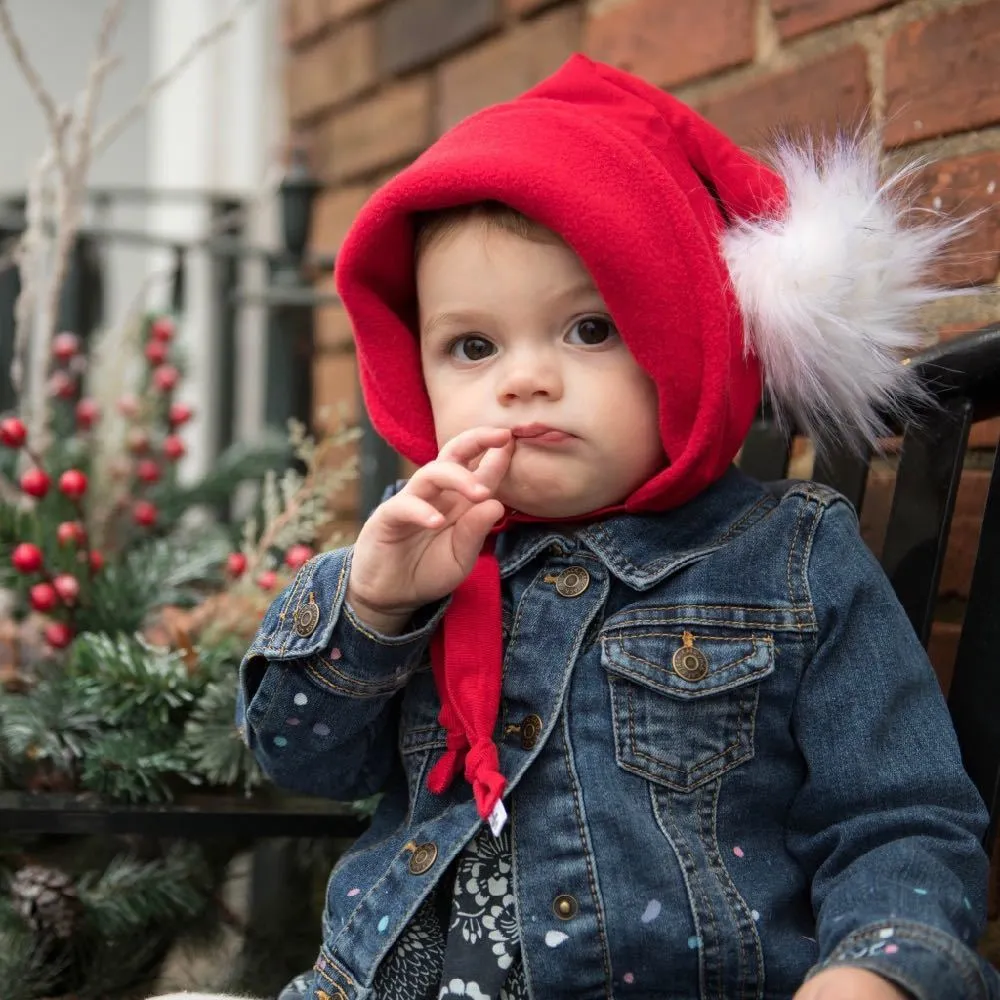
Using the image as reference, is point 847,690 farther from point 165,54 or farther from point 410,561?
point 165,54

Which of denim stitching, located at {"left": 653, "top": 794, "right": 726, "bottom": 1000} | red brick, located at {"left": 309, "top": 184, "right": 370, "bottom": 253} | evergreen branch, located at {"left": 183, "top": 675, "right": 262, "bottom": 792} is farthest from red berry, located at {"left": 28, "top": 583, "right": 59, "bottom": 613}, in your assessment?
red brick, located at {"left": 309, "top": 184, "right": 370, "bottom": 253}

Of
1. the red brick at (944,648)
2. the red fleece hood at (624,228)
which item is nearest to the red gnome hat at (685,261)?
the red fleece hood at (624,228)

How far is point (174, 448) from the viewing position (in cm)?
159

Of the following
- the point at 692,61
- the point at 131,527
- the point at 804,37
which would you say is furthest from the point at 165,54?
the point at 804,37

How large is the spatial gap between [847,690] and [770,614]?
0.24 ft

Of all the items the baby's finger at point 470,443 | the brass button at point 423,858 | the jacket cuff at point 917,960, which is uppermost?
the baby's finger at point 470,443

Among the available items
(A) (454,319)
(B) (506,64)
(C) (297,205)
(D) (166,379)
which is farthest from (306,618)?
(C) (297,205)

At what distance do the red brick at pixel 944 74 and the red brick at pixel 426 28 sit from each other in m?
0.79

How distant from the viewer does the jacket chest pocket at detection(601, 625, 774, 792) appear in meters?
0.85

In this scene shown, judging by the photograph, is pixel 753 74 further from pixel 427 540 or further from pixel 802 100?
pixel 427 540

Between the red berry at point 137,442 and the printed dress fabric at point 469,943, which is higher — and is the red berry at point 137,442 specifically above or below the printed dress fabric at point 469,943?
above

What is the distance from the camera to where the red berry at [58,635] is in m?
1.25

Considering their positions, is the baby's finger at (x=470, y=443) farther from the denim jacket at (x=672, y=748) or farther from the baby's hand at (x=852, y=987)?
the baby's hand at (x=852, y=987)

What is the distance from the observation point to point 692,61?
135cm
